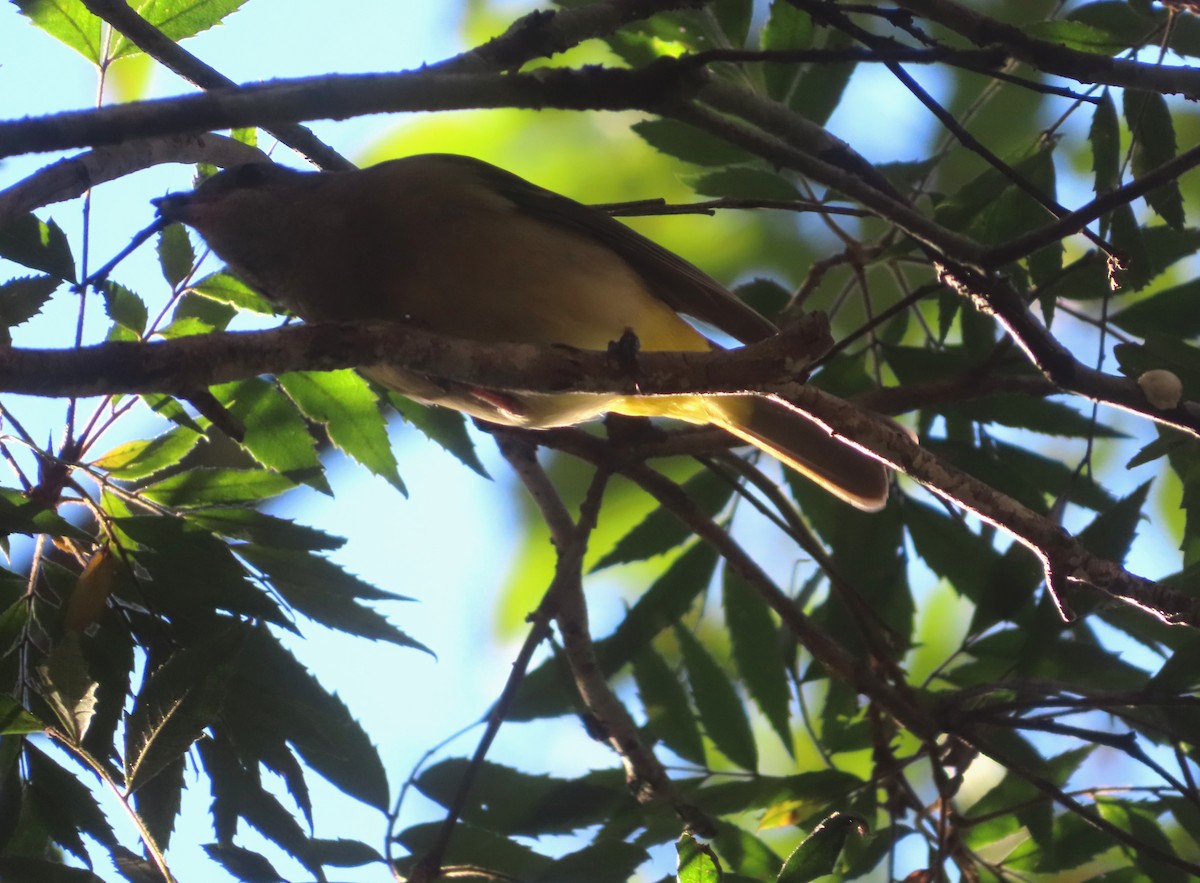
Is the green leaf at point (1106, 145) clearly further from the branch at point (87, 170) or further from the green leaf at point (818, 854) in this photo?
the branch at point (87, 170)

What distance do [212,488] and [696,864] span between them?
1608 millimetres

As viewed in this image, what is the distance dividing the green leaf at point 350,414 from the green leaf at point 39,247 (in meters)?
0.75

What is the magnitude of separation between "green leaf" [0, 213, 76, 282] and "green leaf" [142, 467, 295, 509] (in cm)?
56

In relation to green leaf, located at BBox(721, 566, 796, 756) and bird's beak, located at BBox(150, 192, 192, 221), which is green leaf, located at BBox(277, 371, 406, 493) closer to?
bird's beak, located at BBox(150, 192, 192, 221)

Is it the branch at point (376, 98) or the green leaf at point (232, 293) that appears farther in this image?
the green leaf at point (232, 293)

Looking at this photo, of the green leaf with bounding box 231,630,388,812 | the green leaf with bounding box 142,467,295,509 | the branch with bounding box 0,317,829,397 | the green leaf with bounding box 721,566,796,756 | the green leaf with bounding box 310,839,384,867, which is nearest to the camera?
the branch with bounding box 0,317,829,397

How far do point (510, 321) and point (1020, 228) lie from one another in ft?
4.58

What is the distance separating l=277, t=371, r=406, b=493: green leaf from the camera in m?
3.24

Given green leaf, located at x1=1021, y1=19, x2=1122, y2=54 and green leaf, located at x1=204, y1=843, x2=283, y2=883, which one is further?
green leaf, located at x1=1021, y1=19, x2=1122, y2=54

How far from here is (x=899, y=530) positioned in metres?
3.55

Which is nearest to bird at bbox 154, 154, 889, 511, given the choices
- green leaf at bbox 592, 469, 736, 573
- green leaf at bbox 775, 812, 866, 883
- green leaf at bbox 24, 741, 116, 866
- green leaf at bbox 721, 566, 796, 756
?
green leaf at bbox 592, 469, 736, 573

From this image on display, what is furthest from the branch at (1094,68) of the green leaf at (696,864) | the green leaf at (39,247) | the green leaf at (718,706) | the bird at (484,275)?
the green leaf at (39,247)

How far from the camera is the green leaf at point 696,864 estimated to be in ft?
6.45

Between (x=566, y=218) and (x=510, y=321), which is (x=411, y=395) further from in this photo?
(x=566, y=218)
